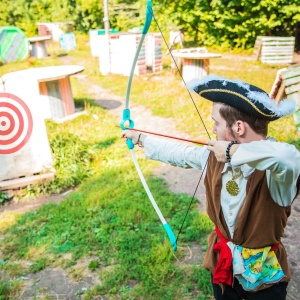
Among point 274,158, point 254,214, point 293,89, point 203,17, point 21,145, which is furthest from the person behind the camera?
point 203,17

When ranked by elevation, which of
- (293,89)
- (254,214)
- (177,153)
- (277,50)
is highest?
(177,153)

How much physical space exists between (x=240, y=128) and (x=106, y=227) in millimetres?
1845

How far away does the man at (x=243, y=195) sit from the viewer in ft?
3.97

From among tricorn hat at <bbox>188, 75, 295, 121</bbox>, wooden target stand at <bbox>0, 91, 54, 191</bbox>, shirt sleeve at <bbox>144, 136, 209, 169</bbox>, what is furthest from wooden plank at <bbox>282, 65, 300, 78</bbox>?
tricorn hat at <bbox>188, 75, 295, 121</bbox>

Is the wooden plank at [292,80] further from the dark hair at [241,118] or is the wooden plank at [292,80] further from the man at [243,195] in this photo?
the dark hair at [241,118]

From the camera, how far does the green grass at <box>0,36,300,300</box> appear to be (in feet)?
7.55

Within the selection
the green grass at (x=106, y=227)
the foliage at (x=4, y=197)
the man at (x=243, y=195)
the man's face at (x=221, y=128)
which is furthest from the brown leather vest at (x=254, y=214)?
the foliage at (x=4, y=197)

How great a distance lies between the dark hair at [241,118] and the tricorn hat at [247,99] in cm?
2

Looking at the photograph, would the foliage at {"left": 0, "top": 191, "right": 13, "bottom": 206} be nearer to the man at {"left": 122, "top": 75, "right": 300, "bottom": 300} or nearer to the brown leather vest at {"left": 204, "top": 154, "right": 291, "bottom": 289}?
the man at {"left": 122, "top": 75, "right": 300, "bottom": 300}

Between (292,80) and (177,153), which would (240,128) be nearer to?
(177,153)

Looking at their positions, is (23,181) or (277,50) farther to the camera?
(277,50)

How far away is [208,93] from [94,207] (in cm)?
208

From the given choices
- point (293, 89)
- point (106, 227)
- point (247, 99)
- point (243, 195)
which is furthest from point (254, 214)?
point (293, 89)

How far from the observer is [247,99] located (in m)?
1.21
